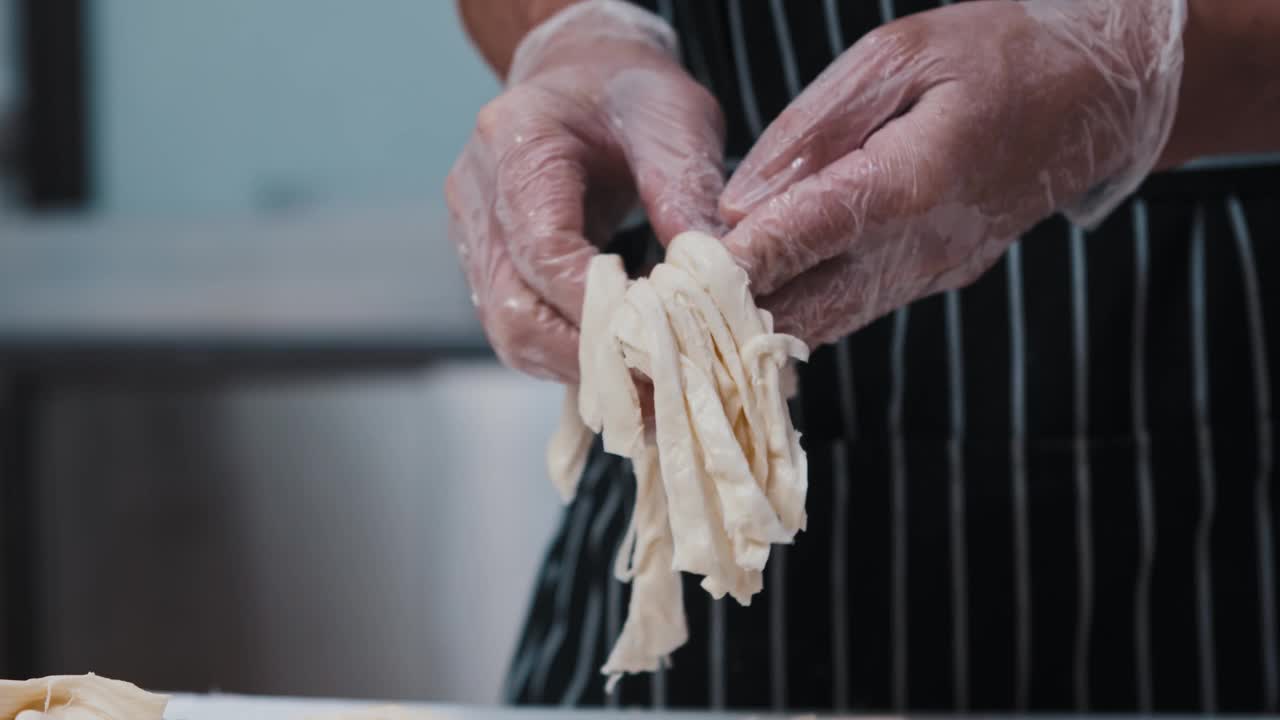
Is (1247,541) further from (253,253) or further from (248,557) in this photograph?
(253,253)

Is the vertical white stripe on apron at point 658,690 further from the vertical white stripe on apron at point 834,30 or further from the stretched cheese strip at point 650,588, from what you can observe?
the vertical white stripe on apron at point 834,30

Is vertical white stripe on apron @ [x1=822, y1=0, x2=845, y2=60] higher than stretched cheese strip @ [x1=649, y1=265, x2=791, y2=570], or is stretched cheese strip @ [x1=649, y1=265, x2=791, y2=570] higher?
vertical white stripe on apron @ [x1=822, y1=0, x2=845, y2=60]

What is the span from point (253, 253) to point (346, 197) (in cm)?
28

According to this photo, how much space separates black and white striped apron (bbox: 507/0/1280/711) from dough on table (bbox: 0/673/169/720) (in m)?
0.34

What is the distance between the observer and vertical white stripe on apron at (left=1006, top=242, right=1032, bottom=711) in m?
0.93

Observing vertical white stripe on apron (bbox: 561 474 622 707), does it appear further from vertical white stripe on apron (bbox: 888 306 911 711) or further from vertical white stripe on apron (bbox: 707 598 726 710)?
vertical white stripe on apron (bbox: 888 306 911 711)

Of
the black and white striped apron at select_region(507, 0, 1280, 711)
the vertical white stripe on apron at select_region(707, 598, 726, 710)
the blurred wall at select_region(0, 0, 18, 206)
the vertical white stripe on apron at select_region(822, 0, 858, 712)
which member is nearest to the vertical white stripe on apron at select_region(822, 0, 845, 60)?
the black and white striped apron at select_region(507, 0, 1280, 711)

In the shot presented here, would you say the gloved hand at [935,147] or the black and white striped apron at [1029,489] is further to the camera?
the black and white striped apron at [1029,489]

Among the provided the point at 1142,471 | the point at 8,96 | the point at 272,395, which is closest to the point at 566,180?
the point at 1142,471

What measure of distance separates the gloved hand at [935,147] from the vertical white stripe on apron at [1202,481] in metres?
0.23

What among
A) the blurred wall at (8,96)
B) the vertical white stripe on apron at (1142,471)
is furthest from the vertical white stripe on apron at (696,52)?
the blurred wall at (8,96)

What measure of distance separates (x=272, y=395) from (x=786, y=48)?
1414 mm

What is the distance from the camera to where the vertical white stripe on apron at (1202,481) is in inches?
35.9

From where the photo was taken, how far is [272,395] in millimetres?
2049
